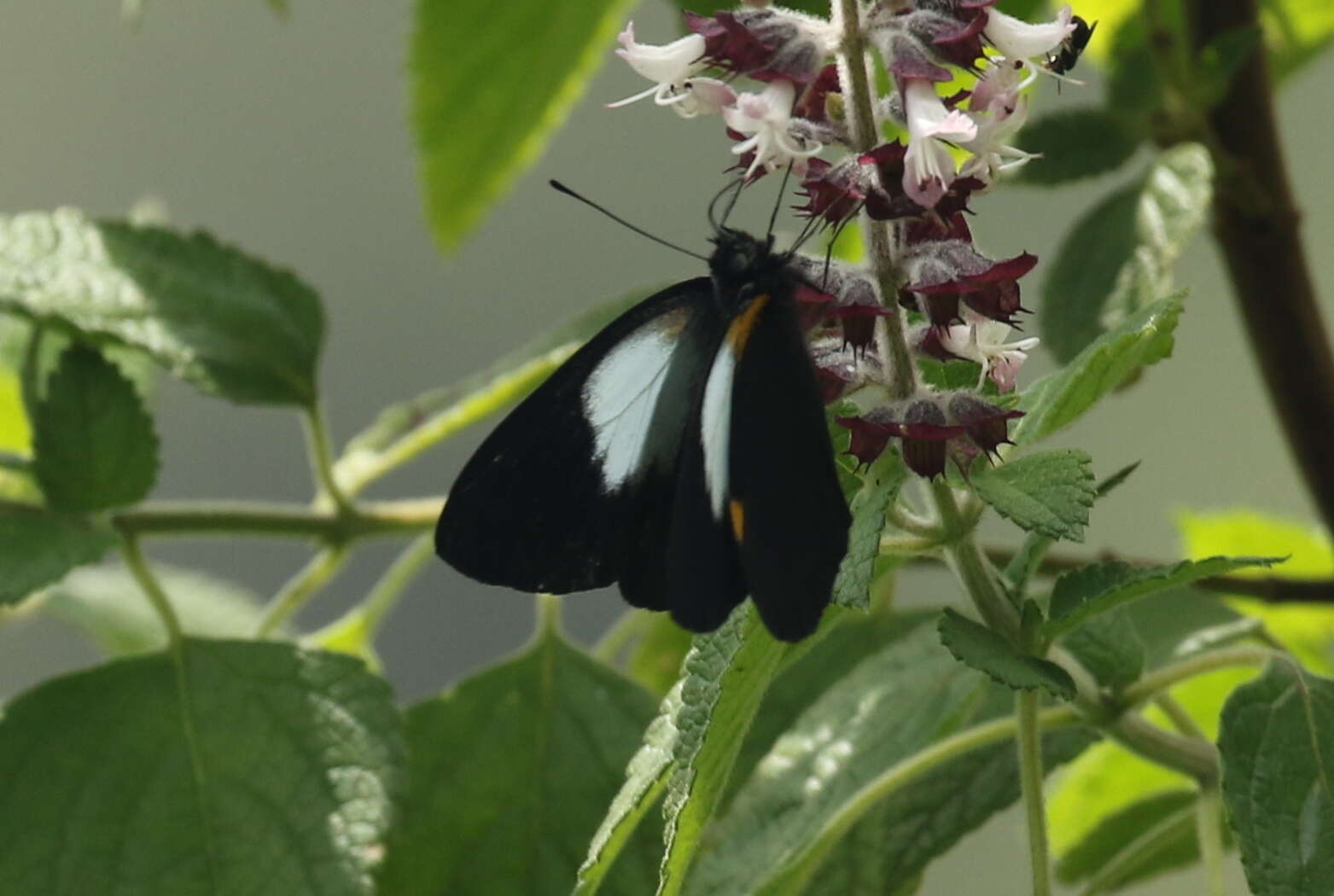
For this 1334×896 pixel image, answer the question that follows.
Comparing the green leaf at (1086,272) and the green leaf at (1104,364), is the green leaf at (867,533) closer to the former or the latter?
the green leaf at (1104,364)

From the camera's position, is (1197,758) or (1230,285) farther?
(1230,285)

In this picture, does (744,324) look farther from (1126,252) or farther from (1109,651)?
(1126,252)

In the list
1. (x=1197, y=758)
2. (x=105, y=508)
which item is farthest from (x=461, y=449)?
(x=1197, y=758)

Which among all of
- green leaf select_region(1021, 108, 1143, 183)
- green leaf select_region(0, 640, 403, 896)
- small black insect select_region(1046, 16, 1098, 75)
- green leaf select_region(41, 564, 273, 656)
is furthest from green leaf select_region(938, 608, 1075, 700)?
green leaf select_region(41, 564, 273, 656)

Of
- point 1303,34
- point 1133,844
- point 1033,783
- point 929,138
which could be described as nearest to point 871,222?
point 929,138

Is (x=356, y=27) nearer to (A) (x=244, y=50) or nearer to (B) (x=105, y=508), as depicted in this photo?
(A) (x=244, y=50)

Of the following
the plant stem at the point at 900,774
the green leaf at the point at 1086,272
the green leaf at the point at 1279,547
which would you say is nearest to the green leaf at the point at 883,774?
the plant stem at the point at 900,774

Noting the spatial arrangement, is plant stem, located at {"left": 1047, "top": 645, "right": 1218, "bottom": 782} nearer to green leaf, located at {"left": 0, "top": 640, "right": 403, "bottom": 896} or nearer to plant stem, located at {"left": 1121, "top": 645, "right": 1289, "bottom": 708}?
plant stem, located at {"left": 1121, "top": 645, "right": 1289, "bottom": 708}
